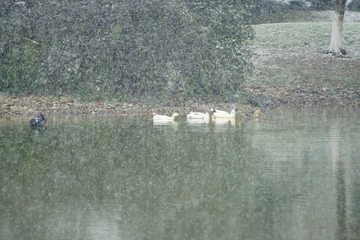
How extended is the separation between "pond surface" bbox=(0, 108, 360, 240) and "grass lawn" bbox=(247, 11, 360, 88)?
41.8ft

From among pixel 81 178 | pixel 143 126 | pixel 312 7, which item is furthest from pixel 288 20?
pixel 81 178

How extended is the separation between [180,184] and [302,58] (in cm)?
2291

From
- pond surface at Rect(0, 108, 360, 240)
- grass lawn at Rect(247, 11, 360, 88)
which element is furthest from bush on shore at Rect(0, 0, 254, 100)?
grass lawn at Rect(247, 11, 360, 88)

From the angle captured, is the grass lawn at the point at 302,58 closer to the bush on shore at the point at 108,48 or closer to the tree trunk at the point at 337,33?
the tree trunk at the point at 337,33

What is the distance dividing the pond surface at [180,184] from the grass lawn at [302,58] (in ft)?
41.8

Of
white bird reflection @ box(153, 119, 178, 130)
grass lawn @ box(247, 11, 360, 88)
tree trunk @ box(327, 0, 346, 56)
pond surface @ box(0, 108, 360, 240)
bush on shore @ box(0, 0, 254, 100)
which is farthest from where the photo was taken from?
tree trunk @ box(327, 0, 346, 56)

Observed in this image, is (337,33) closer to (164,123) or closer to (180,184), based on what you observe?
(164,123)

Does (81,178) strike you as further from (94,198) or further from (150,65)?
(150,65)

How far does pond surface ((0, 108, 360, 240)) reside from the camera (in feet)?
16.3

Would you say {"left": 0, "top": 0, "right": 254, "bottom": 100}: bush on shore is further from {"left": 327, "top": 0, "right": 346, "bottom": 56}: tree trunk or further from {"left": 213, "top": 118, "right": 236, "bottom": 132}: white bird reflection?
{"left": 327, "top": 0, "right": 346, "bottom": 56}: tree trunk

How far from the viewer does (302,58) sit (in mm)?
27953

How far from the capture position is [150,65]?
1622 cm

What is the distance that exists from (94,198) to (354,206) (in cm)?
313

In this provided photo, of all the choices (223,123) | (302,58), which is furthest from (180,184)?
(302,58)
